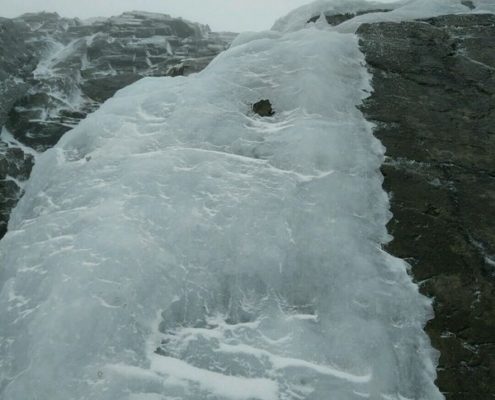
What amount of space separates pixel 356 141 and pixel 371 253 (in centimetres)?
247

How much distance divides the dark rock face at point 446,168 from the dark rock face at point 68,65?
6243 millimetres

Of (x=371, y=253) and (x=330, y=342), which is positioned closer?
(x=330, y=342)

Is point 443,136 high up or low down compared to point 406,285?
up

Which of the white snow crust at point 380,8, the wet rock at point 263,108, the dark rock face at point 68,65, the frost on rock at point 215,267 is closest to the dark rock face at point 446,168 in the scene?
the frost on rock at point 215,267

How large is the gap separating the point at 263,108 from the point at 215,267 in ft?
13.3

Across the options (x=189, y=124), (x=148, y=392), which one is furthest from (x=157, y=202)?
(x=148, y=392)

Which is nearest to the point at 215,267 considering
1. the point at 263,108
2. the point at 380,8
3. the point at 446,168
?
the point at 263,108

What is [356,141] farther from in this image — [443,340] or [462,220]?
[443,340]

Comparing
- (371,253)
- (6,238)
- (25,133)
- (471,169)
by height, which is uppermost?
(471,169)

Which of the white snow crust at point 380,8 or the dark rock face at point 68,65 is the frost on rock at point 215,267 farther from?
the white snow crust at point 380,8

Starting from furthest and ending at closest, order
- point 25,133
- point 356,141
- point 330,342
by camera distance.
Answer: point 25,133, point 356,141, point 330,342

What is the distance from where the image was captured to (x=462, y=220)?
650cm

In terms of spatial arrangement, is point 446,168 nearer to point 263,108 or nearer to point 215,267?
point 263,108

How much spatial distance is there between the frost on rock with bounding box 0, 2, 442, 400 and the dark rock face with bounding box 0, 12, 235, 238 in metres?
3.43
